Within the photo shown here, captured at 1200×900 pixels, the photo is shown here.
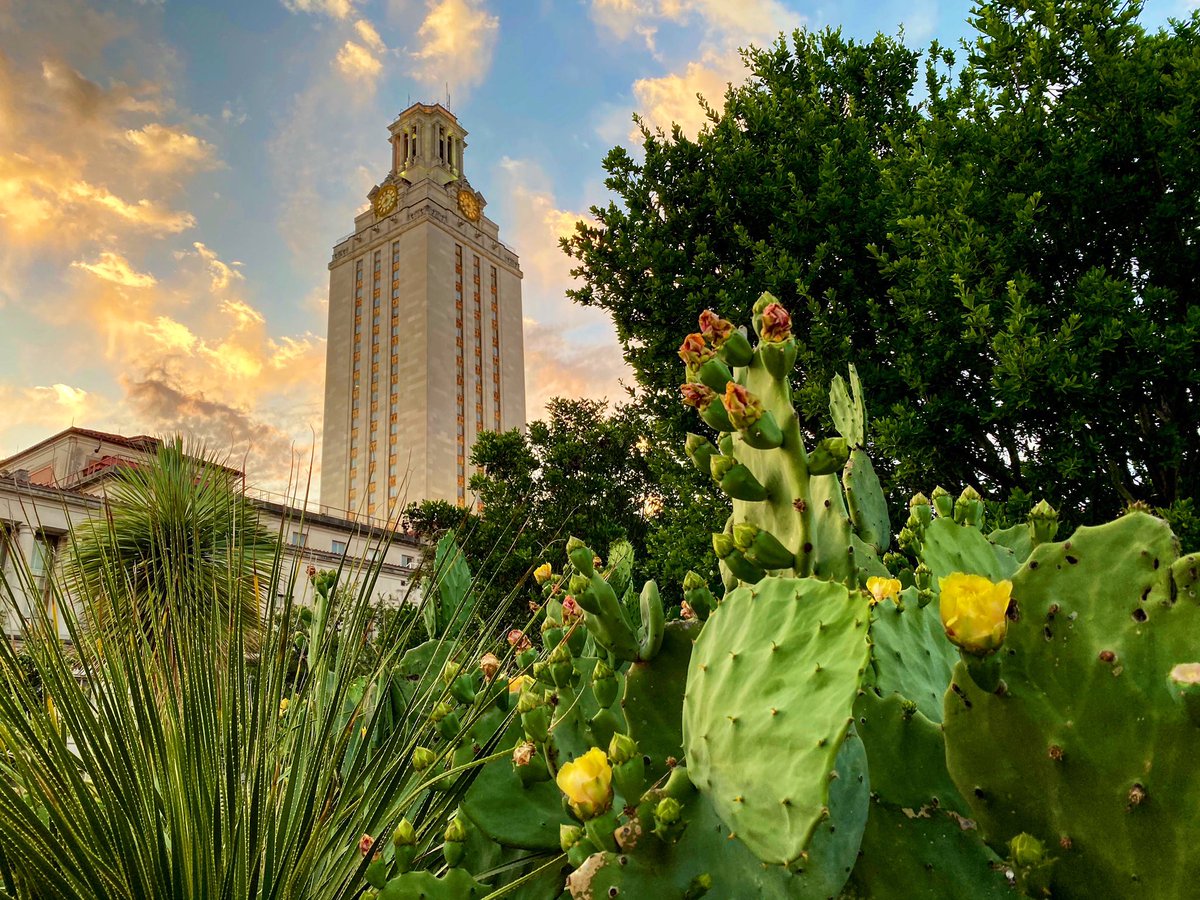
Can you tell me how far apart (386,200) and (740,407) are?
58.4 metres

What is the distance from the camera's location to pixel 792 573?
1.19 m

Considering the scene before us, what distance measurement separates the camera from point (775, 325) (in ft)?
3.92

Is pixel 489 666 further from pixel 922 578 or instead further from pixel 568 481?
pixel 568 481

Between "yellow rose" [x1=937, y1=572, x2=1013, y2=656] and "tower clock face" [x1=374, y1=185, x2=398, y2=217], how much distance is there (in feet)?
191

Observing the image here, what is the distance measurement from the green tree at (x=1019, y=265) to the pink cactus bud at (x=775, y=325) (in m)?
4.10

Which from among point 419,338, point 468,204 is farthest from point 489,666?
point 468,204

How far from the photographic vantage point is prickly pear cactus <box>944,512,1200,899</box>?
71 cm

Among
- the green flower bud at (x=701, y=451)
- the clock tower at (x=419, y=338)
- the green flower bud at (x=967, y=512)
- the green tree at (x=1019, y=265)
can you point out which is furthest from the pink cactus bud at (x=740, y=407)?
the clock tower at (x=419, y=338)

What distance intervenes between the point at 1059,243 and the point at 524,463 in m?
8.18

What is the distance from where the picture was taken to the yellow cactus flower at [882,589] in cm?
134

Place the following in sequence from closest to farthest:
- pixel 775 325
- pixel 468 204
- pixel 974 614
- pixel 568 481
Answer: pixel 974 614
pixel 775 325
pixel 568 481
pixel 468 204

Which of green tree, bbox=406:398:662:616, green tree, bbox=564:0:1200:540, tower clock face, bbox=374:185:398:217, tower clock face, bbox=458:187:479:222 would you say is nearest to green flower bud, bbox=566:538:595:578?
green tree, bbox=564:0:1200:540

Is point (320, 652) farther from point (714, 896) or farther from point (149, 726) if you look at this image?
point (714, 896)

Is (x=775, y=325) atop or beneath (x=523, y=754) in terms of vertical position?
atop
